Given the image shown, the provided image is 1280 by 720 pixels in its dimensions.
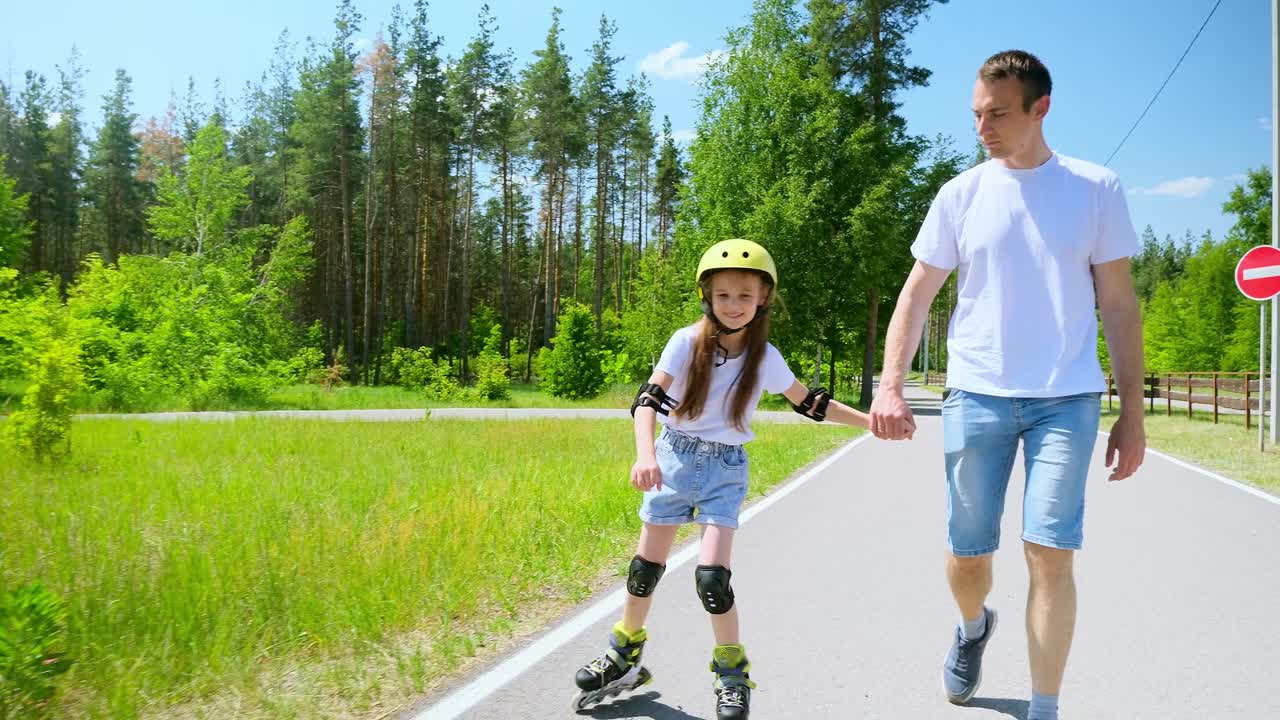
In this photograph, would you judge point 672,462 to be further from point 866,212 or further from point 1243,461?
point 866,212

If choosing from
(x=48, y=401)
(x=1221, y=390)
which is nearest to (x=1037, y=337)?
(x=48, y=401)

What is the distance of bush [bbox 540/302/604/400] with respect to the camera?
3628 centimetres

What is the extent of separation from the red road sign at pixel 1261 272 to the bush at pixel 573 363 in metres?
24.8

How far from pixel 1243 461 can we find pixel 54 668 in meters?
15.0

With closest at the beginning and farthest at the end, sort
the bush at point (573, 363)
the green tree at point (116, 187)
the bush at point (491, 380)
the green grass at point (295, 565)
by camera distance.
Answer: the green grass at point (295, 565), the bush at point (491, 380), the bush at point (573, 363), the green tree at point (116, 187)

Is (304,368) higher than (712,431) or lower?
lower

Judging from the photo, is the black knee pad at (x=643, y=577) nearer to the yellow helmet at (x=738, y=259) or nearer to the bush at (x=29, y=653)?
the yellow helmet at (x=738, y=259)

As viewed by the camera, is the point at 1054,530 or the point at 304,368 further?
the point at 304,368

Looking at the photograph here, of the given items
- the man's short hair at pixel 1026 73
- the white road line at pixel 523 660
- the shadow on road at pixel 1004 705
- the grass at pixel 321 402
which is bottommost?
the grass at pixel 321 402

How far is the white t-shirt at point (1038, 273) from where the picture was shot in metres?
2.97

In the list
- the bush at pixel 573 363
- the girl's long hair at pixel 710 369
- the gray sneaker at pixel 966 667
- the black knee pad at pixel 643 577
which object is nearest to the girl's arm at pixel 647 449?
the girl's long hair at pixel 710 369

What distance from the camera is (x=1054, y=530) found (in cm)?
291

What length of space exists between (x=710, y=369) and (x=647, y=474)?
0.47 m

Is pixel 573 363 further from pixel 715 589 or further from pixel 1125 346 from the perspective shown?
pixel 1125 346
